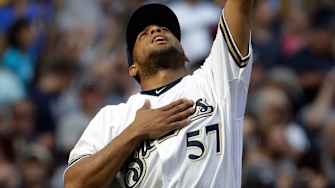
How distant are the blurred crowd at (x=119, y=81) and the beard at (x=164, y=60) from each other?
3256 mm

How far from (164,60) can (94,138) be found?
0.57 metres

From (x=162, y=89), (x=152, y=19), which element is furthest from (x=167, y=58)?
(x=152, y=19)

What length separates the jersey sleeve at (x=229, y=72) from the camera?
6.10 m

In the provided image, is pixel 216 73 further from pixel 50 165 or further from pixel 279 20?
pixel 279 20

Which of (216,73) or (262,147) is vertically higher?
(262,147)

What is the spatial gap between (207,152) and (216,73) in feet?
1.51

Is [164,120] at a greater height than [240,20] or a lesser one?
lesser

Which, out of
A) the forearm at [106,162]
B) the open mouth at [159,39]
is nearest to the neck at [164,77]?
the open mouth at [159,39]

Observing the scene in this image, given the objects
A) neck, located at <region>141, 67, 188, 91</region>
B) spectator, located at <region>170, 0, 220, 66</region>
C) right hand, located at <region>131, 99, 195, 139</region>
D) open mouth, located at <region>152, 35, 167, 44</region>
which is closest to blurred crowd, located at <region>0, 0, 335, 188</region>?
spectator, located at <region>170, 0, 220, 66</region>

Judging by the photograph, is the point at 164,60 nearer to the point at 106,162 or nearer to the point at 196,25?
the point at 106,162

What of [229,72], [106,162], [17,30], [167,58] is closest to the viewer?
[106,162]

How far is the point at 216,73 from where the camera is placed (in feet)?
20.2

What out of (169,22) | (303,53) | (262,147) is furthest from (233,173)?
(303,53)

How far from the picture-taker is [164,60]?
6.30m
